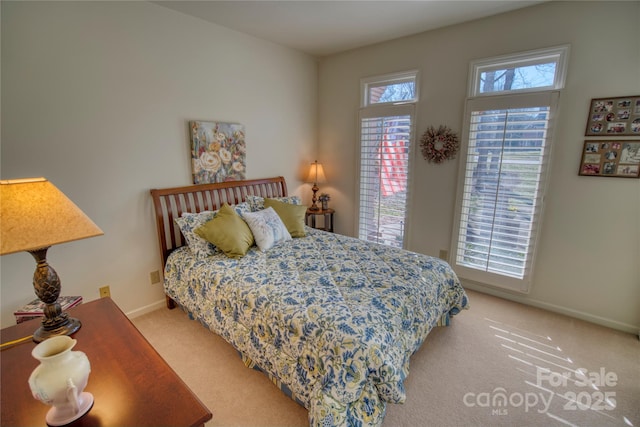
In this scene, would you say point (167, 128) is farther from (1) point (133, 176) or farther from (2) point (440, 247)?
(2) point (440, 247)

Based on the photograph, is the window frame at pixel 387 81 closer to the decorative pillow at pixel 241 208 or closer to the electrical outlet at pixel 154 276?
the decorative pillow at pixel 241 208

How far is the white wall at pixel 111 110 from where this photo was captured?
199cm

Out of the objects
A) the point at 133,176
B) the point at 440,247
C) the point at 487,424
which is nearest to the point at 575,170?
the point at 440,247

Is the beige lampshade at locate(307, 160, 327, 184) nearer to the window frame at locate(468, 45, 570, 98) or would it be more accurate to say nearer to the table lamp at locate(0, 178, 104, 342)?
the window frame at locate(468, 45, 570, 98)

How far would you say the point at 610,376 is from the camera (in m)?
1.98

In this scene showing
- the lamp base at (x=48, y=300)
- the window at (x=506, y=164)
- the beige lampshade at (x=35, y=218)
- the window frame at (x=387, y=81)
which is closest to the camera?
the beige lampshade at (x=35, y=218)

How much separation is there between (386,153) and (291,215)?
1.44 m

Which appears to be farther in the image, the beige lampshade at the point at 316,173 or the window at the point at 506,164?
the beige lampshade at the point at 316,173

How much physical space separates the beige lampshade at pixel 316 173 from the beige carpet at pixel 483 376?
7.76 ft

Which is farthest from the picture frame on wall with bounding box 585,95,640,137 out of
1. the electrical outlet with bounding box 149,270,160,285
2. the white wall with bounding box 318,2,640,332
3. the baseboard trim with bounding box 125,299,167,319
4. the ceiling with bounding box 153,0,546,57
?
the baseboard trim with bounding box 125,299,167,319

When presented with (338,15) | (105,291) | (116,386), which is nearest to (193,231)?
(105,291)

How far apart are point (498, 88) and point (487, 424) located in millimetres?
2768

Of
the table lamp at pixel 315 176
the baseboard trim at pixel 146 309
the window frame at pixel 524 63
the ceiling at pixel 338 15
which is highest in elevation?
the ceiling at pixel 338 15

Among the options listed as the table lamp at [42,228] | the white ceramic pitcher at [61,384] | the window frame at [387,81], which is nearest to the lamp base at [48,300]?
the table lamp at [42,228]
